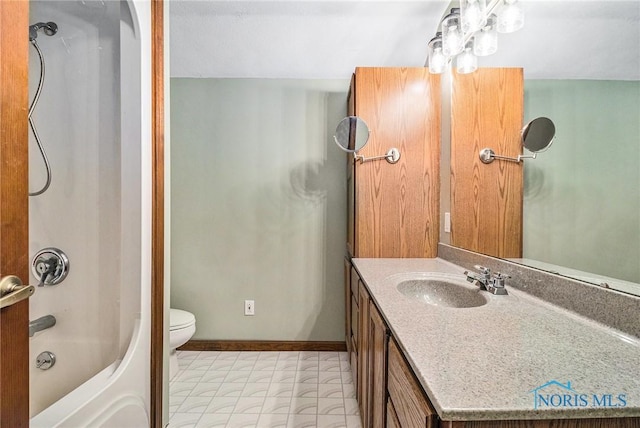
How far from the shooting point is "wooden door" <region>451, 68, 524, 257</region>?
1224 mm

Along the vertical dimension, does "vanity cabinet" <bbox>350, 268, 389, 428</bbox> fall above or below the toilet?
above

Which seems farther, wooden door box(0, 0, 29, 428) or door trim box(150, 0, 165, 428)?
door trim box(150, 0, 165, 428)

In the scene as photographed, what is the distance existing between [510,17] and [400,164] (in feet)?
2.90

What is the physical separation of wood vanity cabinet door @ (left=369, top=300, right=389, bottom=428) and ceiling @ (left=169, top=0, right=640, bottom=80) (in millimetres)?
997

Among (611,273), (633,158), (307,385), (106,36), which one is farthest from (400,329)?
(106,36)

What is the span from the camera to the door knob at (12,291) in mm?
570

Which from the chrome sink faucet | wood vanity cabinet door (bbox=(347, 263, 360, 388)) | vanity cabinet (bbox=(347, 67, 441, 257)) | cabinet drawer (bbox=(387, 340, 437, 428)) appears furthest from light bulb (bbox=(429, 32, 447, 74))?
cabinet drawer (bbox=(387, 340, 437, 428))

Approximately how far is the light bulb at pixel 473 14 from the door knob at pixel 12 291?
1844 mm

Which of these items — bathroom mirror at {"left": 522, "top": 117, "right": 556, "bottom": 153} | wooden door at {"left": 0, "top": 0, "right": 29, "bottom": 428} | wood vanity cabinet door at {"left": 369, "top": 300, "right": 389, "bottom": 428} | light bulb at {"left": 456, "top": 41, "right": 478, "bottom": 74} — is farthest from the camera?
light bulb at {"left": 456, "top": 41, "right": 478, "bottom": 74}

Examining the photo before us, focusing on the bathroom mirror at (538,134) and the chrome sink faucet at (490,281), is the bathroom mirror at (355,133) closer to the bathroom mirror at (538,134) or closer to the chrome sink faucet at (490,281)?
the bathroom mirror at (538,134)

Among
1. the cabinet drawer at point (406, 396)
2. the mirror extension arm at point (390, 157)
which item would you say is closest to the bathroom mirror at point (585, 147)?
the cabinet drawer at point (406, 396)

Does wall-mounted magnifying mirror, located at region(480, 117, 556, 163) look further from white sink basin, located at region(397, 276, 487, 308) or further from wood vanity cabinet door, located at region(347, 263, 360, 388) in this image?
wood vanity cabinet door, located at region(347, 263, 360, 388)

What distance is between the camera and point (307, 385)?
6.03 feet

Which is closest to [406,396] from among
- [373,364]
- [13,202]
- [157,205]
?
[373,364]
